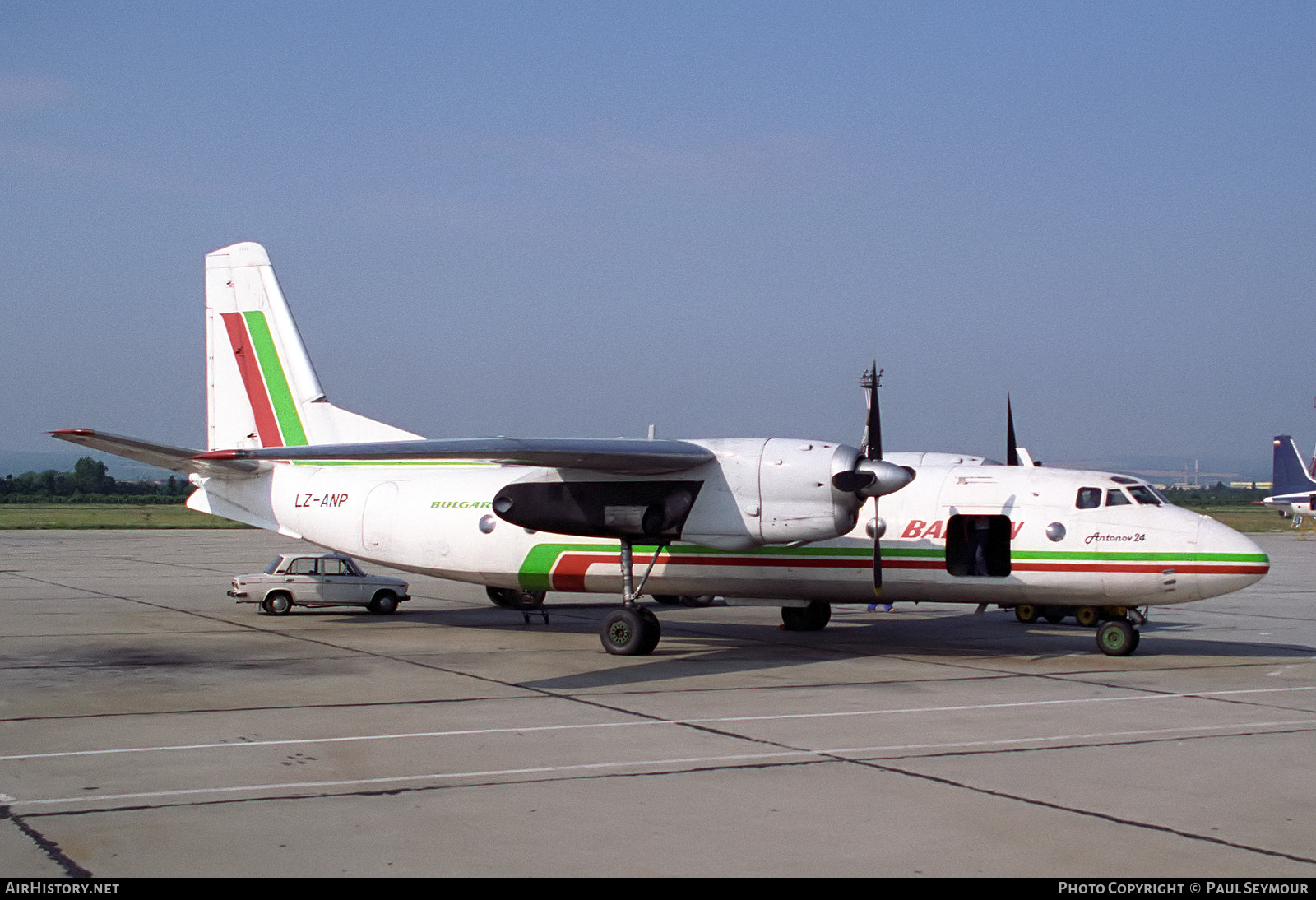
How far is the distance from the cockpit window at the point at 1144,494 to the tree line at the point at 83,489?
128 m

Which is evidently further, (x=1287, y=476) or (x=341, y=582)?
(x=1287, y=476)

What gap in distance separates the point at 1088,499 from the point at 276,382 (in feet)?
51.2

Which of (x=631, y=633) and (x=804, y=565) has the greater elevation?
(x=804, y=565)

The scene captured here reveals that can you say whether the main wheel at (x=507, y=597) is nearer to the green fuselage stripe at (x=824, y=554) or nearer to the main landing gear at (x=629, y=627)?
the green fuselage stripe at (x=824, y=554)

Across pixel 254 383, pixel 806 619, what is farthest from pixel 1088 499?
pixel 254 383

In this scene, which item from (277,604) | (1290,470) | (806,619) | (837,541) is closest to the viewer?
(837,541)

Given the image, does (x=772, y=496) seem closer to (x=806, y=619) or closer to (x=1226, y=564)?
(x=806, y=619)

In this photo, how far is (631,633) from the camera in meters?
19.6

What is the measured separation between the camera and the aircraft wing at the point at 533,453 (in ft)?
55.9

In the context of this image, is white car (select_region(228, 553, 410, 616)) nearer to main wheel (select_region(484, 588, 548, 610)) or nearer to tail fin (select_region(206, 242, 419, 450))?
main wheel (select_region(484, 588, 548, 610))

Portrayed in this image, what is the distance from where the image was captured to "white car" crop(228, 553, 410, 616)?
25922 millimetres

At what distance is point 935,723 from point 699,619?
43.0 feet

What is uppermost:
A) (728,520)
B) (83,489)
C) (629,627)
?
(728,520)

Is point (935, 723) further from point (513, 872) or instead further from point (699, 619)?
point (699, 619)
